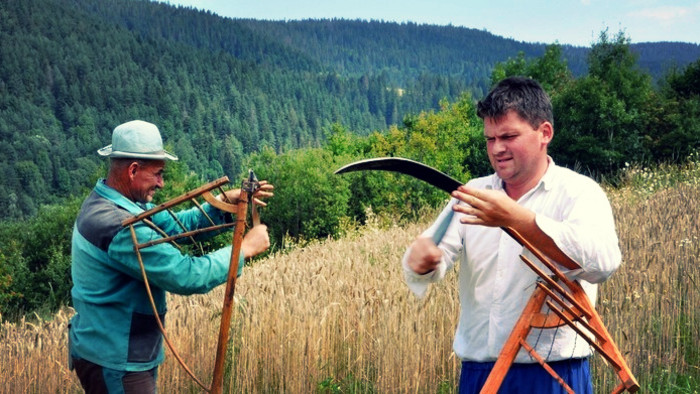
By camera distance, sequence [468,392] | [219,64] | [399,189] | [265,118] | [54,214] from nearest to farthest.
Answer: [468,392], [399,189], [54,214], [265,118], [219,64]

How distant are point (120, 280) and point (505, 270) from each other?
64.4 inches

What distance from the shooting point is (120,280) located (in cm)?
344

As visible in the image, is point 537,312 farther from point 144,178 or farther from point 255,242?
point 144,178

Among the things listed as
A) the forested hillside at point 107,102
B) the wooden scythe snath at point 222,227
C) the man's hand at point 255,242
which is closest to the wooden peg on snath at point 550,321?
the wooden scythe snath at point 222,227

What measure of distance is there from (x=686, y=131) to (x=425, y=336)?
4154 cm

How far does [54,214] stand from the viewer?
7225 cm

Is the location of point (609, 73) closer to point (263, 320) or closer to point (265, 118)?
point (263, 320)

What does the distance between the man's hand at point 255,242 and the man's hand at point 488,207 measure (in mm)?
1229

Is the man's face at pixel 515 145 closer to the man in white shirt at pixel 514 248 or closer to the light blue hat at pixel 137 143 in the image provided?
the man in white shirt at pixel 514 248

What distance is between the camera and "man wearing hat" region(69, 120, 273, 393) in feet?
10.7

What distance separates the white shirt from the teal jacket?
0.91 meters

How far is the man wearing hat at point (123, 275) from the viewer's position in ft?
10.7

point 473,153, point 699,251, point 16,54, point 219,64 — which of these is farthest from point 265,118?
point 699,251

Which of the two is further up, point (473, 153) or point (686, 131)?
point (686, 131)
